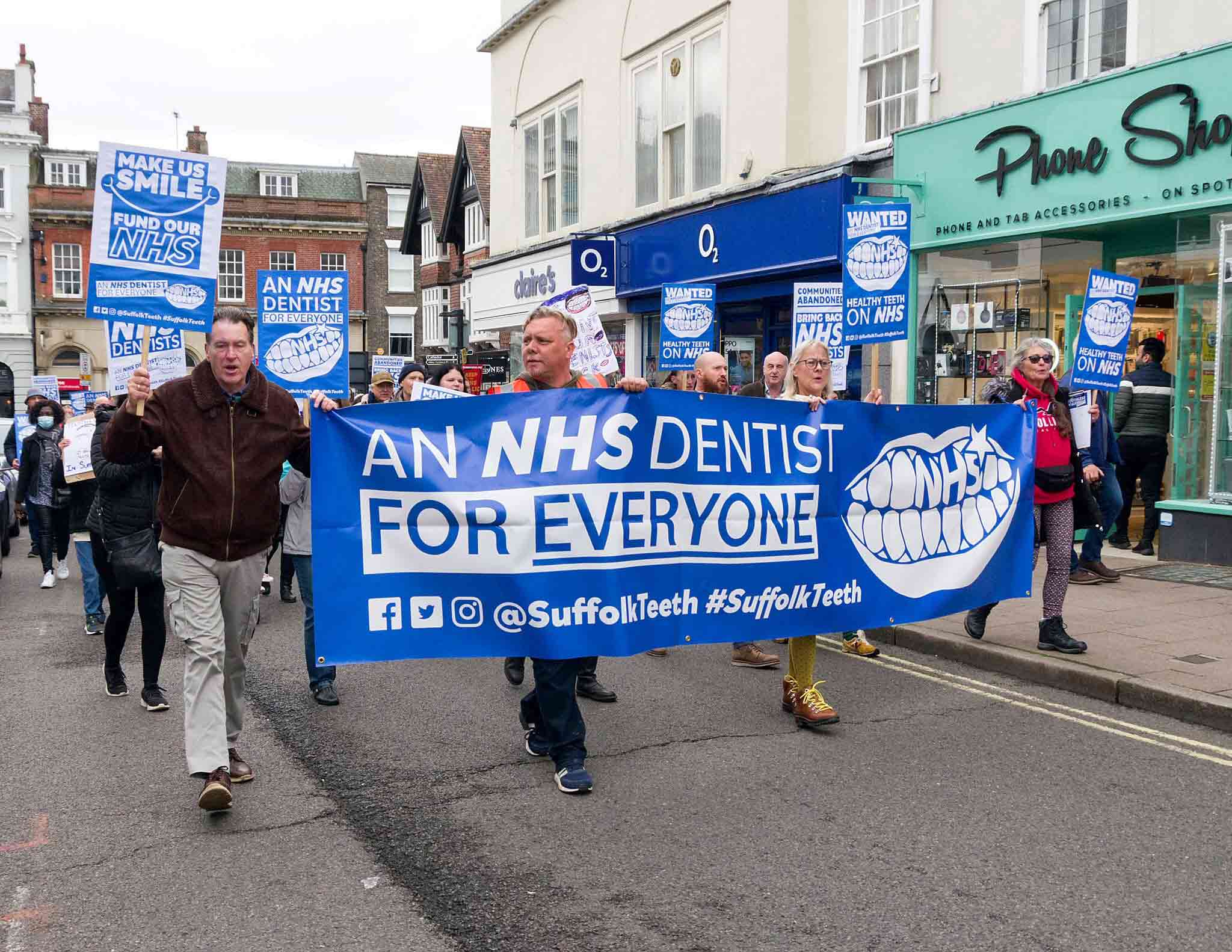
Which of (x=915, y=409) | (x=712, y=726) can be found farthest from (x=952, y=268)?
(x=712, y=726)

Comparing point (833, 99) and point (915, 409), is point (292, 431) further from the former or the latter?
point (833, 99)

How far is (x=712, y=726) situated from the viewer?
629cm

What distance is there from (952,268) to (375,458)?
10.3 m

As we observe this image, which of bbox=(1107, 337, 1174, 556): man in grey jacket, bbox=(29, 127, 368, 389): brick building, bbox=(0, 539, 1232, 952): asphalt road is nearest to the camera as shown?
bbox=(0, 539, 1232, 952): asphalt road

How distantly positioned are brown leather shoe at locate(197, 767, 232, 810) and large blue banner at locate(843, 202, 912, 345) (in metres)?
6.82

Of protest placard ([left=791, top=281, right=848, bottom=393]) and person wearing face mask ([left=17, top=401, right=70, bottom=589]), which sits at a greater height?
protest placard ([left=791, top=281, right=848, bottom=393])

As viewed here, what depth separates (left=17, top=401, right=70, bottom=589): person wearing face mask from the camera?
1207 centimetres

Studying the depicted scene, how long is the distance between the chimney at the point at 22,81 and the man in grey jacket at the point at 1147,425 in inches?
2285

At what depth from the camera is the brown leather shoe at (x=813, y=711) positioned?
6121 mm

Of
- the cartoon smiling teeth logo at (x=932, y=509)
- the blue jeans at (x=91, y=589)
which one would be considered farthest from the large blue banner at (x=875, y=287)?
the blue jeans at (x=91, y=589)

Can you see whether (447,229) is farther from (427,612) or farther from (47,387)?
(427,612)

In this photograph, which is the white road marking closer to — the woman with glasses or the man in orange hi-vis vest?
the woman with glasses

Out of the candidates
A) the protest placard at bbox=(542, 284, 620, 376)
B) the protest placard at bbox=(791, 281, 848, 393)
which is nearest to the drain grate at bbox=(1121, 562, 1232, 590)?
the protest placard at bbox=(791, 281, 848, 393)

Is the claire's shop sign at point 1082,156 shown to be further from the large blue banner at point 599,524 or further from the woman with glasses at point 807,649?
the large blue banner at point 599,524
